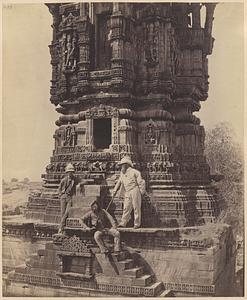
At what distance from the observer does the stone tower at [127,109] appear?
9.38 m

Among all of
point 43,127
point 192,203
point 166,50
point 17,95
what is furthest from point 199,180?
point 17,95

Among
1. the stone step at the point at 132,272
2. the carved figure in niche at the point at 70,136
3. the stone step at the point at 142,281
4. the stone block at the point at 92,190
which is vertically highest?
the carved figure in niche at the point at 70,136

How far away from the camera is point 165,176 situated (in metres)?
9.28

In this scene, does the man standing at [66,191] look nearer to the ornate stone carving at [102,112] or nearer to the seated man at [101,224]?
the seated man at [101,224]

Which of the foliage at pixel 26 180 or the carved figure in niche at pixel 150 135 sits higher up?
the carved figure in niche at pixel 150 135

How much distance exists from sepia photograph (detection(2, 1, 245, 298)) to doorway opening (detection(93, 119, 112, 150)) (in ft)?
0.09

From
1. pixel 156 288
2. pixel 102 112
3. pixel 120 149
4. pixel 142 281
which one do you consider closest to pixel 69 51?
pixel 102 112

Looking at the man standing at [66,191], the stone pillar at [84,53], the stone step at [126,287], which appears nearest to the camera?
the stone step at [126,287]

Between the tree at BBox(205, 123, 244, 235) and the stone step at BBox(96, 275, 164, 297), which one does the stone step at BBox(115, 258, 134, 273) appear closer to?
the stone step at BBox(96, 275, 164, 297)

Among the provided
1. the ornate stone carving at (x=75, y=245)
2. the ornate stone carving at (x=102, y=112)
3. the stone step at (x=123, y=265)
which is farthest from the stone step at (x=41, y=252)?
the ornate stone carving at (x=102, y=112)

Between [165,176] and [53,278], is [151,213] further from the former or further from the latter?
[53,278]

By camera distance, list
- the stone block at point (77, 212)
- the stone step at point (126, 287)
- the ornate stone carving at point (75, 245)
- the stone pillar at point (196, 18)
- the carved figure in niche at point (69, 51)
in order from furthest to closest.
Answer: the stone pillar at point (196, 18) < the carved figure in niche at point (69, 51) < the stone block at point (77, 212) < the ornate stone carving at point (75, 245) < the stone step at point (126, 287)

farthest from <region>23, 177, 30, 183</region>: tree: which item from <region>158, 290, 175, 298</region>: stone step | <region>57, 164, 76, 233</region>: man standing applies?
<region>158, 290, 175, 298</region>: stone step

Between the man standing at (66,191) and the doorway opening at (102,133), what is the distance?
3.41 feet
